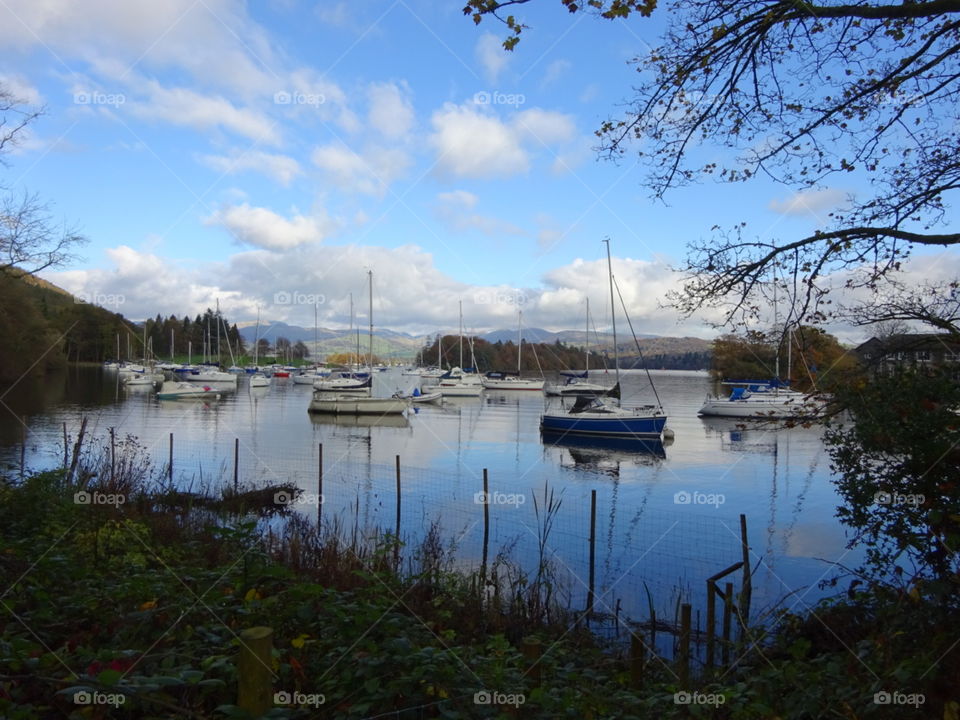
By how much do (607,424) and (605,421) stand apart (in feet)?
0.64

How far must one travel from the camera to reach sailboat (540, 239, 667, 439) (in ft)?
111

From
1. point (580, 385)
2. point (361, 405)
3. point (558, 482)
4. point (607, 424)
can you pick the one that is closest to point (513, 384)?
point (580, 385)

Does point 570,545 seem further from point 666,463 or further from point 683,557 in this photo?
point 666,463

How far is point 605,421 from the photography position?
34781 mm

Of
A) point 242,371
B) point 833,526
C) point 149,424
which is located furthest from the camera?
point 242,371

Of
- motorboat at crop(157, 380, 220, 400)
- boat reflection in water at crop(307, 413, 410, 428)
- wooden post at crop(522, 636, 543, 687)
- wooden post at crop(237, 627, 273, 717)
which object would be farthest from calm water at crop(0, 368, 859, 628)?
motorboat at crop(157, 380, 220, 400)

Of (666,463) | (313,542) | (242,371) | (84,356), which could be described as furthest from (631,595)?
(84,356)

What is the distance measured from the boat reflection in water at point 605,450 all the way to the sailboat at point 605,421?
286 mm

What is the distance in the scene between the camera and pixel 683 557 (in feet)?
42.3

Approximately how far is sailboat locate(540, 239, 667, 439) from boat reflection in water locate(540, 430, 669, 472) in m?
0.29

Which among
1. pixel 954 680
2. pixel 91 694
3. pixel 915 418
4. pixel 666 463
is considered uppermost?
pixel 915 418

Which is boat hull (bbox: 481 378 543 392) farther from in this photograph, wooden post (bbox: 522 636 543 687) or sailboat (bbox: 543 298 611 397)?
wooden post (bbox: 522 636 543 687)

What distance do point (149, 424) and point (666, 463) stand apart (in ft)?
91.8

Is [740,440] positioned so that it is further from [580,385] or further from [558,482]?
[580,385]
